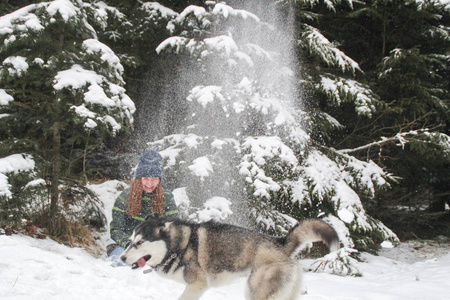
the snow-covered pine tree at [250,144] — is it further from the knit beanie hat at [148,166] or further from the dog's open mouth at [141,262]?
the dog's open mouth at [141,262]

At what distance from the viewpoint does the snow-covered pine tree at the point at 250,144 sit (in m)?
6.07

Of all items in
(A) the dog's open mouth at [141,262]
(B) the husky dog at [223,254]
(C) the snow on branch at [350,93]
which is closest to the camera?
(B) the husky dog at [223,254]

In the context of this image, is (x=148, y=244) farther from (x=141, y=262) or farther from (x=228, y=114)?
(x=228, y=114)

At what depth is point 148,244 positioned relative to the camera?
3.55 m

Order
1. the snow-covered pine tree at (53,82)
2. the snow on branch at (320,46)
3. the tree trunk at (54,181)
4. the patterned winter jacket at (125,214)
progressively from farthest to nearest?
the snow on branch at (320,46)
the tree trunk at (54,181)
the snow-covered pine tree at (53,82)
the patterned winter jacket at (125,214)

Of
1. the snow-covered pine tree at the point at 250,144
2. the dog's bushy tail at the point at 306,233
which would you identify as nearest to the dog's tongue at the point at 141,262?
the dog's bushy tail at the point at 306,233

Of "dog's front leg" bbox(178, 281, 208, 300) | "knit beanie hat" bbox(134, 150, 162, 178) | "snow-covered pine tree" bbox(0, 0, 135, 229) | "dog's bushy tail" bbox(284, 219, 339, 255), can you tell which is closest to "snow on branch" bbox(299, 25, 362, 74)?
"snow-covered pine tree" bbox(0, 0, 135, 229)

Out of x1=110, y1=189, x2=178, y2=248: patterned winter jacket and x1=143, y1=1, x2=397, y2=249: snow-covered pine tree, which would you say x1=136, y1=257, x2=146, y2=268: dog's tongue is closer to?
x1=110, y1=189, x2=178, y2=248: patterned winter jacket

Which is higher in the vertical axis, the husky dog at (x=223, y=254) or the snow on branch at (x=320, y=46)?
the snow on branch at (x=320, y=46)

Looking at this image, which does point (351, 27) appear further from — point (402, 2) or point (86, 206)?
→ point (86, 206)

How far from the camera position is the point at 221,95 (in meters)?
6.06

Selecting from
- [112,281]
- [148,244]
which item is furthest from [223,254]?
[112,281]

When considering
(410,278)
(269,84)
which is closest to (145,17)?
(269,84)

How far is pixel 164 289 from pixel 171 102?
572 centimetres
